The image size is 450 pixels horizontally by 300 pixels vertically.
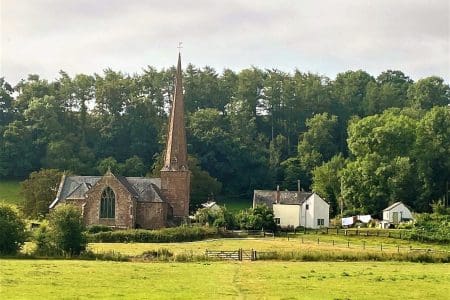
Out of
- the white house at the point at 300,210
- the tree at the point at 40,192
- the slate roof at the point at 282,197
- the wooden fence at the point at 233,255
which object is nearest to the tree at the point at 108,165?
the tree at the point at 40,192

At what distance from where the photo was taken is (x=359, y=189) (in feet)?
299

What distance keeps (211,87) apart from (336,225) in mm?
45749

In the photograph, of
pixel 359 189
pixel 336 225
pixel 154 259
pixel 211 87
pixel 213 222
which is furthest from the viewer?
pixel 211 87

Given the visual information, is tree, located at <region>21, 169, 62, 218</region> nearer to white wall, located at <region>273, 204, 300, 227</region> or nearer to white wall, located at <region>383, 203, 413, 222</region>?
white wall, located at <region>273, 204, 300, 227</region>

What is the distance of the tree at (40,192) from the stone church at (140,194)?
8.07 ft

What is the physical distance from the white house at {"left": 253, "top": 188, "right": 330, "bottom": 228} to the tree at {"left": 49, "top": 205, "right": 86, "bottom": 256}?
38509 mm

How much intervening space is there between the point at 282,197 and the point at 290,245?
25881mm

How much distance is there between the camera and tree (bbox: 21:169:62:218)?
275 ft

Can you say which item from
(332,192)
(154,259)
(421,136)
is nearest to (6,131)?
(332,192)

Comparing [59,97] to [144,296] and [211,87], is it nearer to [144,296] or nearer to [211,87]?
[211,87]

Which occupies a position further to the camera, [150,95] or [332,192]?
[150,95]

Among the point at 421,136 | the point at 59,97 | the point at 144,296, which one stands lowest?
the point at 144,296

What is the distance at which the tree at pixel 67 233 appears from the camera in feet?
155

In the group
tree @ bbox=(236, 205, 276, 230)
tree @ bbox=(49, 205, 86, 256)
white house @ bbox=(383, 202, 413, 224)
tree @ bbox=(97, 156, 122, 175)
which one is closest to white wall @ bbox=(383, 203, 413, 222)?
white house @ bbox=(383, 202, 413, 224)
